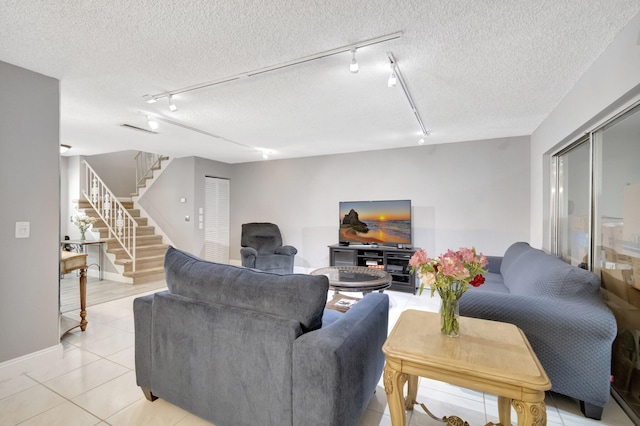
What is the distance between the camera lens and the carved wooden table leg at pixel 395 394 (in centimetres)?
138

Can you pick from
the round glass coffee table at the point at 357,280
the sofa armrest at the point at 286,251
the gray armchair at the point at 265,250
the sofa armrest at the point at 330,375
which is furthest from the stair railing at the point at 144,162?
the sofa armrest at the point at 330,375

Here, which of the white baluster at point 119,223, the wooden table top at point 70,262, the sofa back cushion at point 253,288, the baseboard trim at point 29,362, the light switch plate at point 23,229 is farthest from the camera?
the white baluster at point 119,223

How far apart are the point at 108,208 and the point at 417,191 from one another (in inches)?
233

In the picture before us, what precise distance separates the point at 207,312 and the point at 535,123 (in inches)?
171

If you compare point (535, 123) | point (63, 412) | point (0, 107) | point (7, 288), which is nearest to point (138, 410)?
point (63, 412)

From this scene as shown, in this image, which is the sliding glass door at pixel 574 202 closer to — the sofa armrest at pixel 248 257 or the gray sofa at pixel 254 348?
the gray sofa at pixel 254 348

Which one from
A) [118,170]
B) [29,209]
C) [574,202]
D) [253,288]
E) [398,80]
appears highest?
[398,80]

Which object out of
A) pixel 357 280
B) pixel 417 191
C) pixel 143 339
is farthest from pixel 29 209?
pixel 417 191

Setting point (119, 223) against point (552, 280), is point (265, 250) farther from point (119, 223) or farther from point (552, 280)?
point (552, 280)

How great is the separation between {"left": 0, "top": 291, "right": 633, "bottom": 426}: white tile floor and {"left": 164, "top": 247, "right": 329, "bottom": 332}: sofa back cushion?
0.82 m

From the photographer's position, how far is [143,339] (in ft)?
6.20

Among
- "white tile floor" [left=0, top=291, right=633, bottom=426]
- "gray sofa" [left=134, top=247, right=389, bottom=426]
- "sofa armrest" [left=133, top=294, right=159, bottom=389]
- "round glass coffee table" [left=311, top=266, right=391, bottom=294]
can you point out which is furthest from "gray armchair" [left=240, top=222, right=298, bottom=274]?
"gray sofa" [left=134, top=247, right=389, bottom=426]

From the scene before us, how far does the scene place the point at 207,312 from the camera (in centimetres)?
163

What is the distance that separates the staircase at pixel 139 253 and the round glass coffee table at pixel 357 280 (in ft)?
11.4
